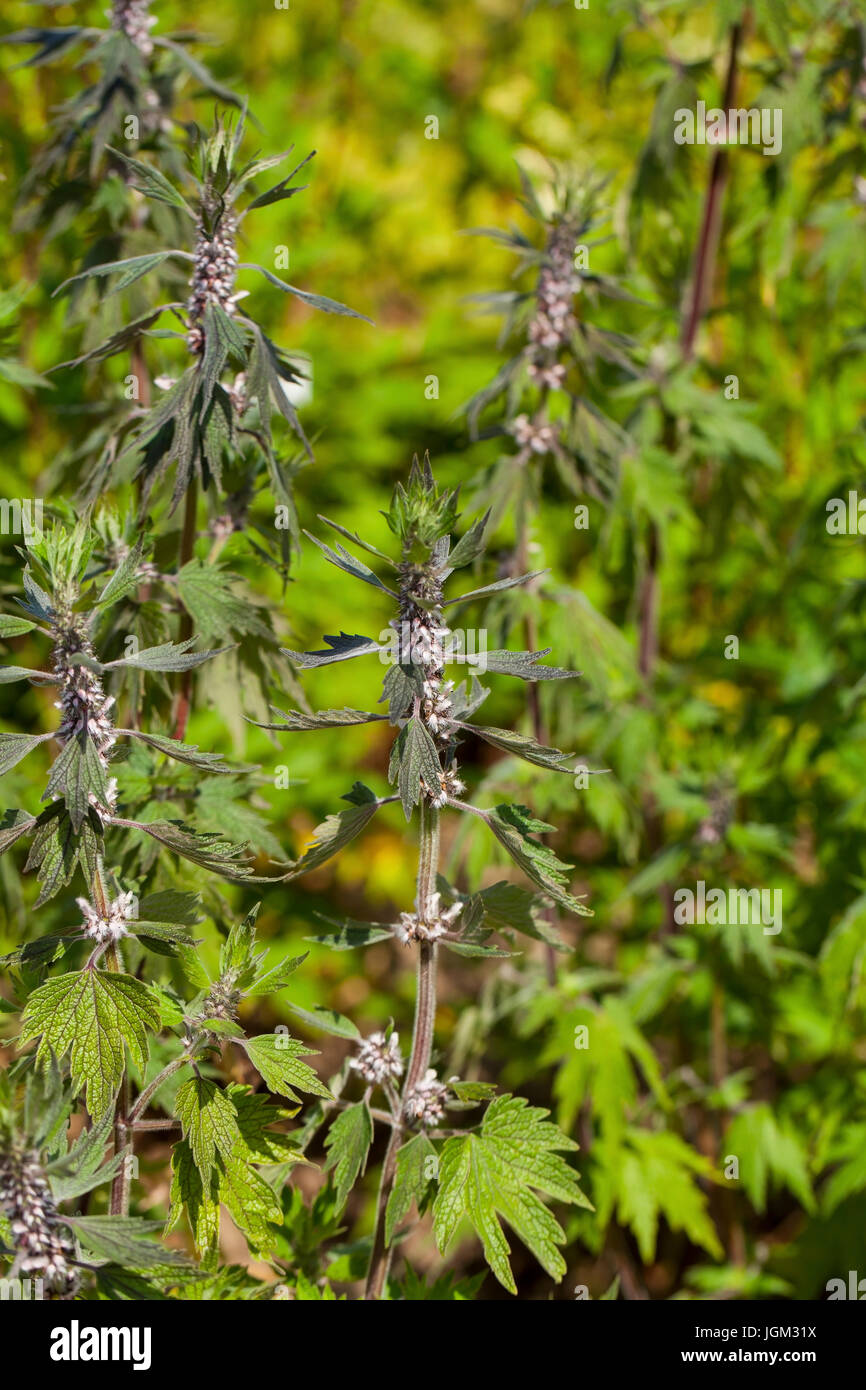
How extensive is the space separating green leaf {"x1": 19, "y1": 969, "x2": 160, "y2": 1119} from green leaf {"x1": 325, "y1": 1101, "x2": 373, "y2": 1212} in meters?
0.32

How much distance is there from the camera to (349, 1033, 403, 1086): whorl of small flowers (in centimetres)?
168

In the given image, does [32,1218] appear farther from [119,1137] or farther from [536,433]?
[536,433]

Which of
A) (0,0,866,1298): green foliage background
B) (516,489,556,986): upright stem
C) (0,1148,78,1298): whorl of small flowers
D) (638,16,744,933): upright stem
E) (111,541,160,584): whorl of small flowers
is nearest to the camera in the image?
(0,1148,78,1298): whorl of small flowers

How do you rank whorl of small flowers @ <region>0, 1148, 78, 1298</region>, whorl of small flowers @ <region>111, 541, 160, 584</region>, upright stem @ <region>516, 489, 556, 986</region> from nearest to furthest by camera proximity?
whorl of small flowers @ <region>0, 1148, 78, 1298</region> → whorl of small flowers @ <region>111, 541, 160, 584</region> → upright stem @ <region>516, 489, 556, 986</region>

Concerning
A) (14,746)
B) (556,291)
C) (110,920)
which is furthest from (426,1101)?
(556,291)

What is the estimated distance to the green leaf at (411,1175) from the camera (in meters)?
1.58

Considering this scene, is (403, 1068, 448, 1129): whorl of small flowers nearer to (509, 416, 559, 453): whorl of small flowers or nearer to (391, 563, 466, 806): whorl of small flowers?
(391, 563, 466, 806): whorl of small flowers

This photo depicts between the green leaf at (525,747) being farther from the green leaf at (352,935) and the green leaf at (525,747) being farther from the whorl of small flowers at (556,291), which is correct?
the whorl of small flowers at (556,291)

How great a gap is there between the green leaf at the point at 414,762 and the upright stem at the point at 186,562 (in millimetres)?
567

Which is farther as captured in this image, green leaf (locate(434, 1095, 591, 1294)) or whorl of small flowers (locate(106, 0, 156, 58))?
whorl of small flowers (locate(106, 0, 156, 58))

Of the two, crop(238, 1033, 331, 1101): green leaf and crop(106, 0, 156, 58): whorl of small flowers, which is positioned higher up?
crop(106, 0, 156, 58): whorl of small flowers

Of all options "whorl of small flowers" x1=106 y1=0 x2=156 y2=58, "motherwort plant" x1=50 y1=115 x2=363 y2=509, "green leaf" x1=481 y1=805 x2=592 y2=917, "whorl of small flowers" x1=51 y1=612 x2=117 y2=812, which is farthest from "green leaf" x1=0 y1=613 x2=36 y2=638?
"whorl of small flowers" x1=106 y1=0 x2=156 y2=58

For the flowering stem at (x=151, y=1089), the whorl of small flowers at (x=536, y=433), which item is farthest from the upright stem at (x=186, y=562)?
the whorl of small flowers at (x=536, y=433)

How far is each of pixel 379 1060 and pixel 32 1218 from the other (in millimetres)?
501
